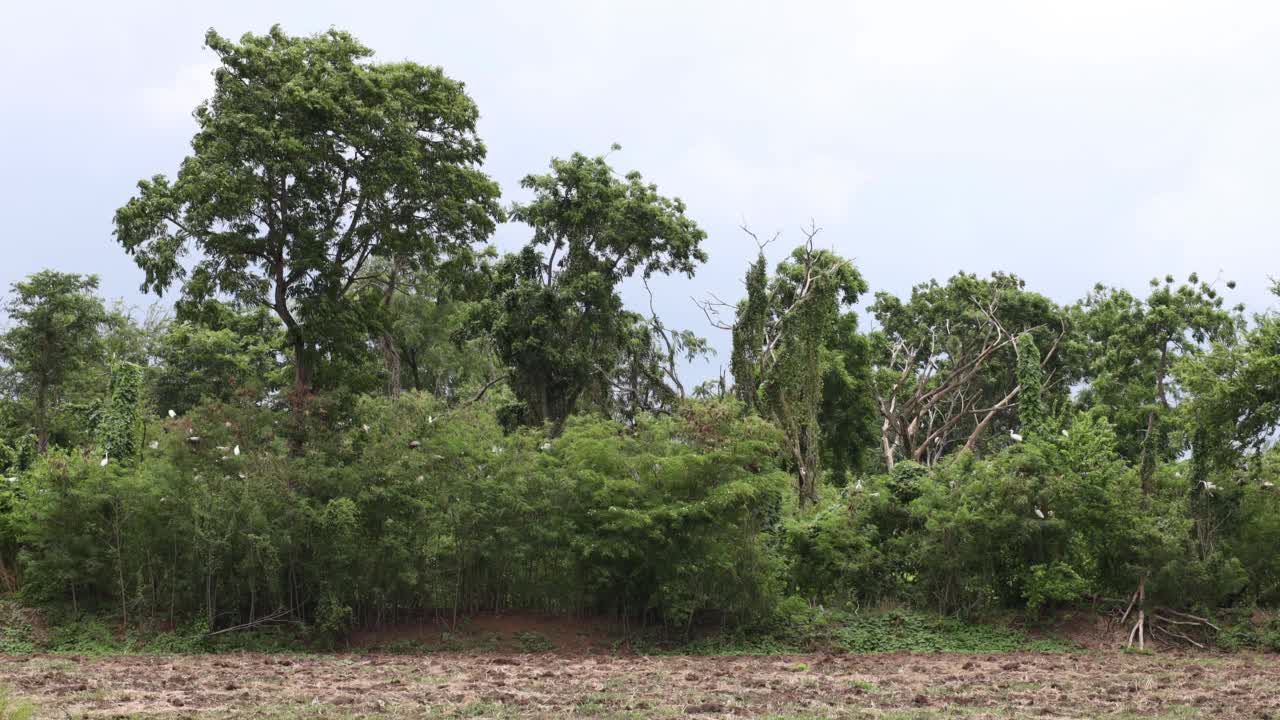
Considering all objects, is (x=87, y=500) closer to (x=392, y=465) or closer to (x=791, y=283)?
(x=392, y=465)

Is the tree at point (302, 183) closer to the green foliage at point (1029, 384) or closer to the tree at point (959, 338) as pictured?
the green foliage at point (1029, 384)

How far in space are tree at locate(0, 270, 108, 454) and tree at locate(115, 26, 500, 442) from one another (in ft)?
51.3

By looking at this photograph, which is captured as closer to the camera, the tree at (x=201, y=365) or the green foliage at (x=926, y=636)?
the green foliage at (x=926, y=636)

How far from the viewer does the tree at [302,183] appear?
1939 centimetres

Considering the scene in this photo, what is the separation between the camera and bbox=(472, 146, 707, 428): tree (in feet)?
93.4

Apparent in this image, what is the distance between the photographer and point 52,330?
3378 centimetres

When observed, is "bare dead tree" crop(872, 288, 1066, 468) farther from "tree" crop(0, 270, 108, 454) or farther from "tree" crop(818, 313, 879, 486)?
"tree" crop(0, 270, 108, 454)

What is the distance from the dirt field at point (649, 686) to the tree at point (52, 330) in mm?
21153

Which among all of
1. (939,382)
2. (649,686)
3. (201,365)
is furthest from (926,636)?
(201,365)

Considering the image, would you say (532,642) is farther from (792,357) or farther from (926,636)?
(792,357)

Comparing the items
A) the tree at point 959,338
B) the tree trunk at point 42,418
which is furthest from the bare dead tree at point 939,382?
the tree trunk at point 42,418

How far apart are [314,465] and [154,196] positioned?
6.55m

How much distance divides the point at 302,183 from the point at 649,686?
1184 centimetres

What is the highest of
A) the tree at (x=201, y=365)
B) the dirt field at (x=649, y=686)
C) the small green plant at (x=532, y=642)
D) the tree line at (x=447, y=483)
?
the tree at (x=201, y=365)
